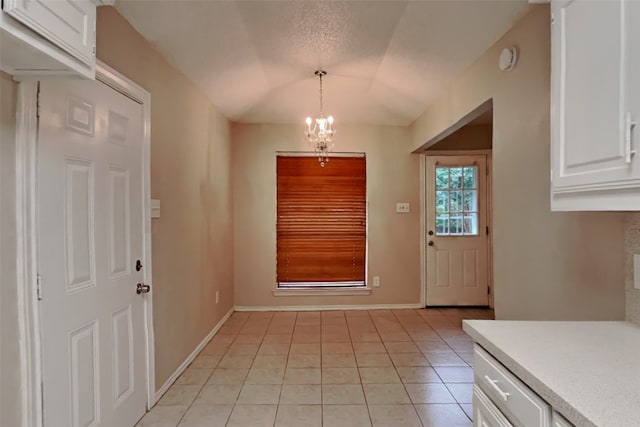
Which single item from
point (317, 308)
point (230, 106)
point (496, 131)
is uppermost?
point (230, 106)

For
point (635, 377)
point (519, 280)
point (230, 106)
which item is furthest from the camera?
point (230, 106)

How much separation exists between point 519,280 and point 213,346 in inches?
107

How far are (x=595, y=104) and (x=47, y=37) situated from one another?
67.2 inches

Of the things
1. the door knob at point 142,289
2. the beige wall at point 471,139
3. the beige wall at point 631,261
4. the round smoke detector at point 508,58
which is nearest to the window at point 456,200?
the beige wall at point 471,139

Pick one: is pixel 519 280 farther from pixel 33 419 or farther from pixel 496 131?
pixel 33 419

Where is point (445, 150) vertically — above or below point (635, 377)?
above

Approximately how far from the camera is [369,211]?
4668 millimetres

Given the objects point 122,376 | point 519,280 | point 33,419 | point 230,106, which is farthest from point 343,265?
point 33,419

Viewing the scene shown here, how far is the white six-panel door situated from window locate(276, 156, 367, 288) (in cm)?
255

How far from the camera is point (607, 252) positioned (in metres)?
1.52

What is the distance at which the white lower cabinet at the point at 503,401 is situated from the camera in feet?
3.00

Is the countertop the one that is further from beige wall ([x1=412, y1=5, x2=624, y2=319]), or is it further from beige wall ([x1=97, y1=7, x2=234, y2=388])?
beige wall ([x1=97, y1=7, x2=234, y2=388])

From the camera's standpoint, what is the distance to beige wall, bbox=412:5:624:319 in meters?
1.57

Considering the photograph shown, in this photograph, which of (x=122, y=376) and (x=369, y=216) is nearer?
(x=122, y=376)
